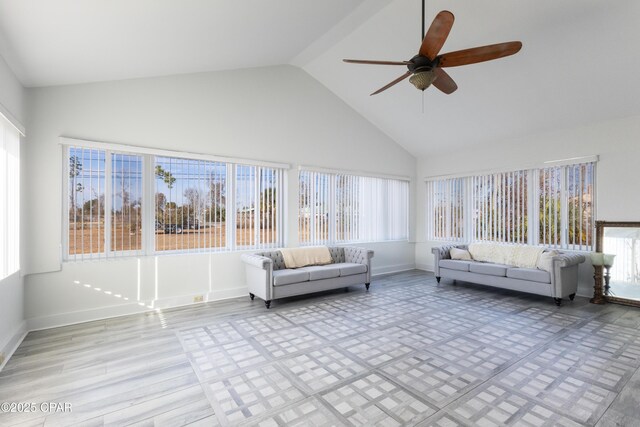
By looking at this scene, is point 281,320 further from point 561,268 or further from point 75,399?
point 561,268

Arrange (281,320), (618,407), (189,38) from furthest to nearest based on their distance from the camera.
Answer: (281,320), (189,38), (618,407)

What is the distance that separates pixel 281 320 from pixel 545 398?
108 inches

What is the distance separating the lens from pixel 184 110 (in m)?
4.61

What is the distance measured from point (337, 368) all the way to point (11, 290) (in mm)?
3374

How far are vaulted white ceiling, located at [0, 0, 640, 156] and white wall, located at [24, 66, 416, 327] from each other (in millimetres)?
288

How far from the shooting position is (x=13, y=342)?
3.12m

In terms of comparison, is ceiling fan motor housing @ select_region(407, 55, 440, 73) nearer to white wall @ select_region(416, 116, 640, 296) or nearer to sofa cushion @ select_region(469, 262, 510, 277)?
sofa cushion @ select_region(469, 262, 510, 277)

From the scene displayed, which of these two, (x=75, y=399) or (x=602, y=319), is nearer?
(x=75, y=399)

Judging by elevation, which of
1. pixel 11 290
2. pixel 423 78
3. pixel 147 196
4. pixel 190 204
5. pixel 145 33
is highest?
pixel 145 33

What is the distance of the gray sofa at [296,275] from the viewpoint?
447cm

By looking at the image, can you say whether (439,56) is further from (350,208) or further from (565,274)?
(350,208)

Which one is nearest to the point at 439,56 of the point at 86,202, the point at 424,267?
the point at 86,202

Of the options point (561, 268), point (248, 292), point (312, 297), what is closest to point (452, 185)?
point (561, 268)

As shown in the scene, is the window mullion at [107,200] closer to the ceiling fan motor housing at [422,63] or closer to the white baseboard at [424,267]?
the ceiling fan motor housing at [422,63]
